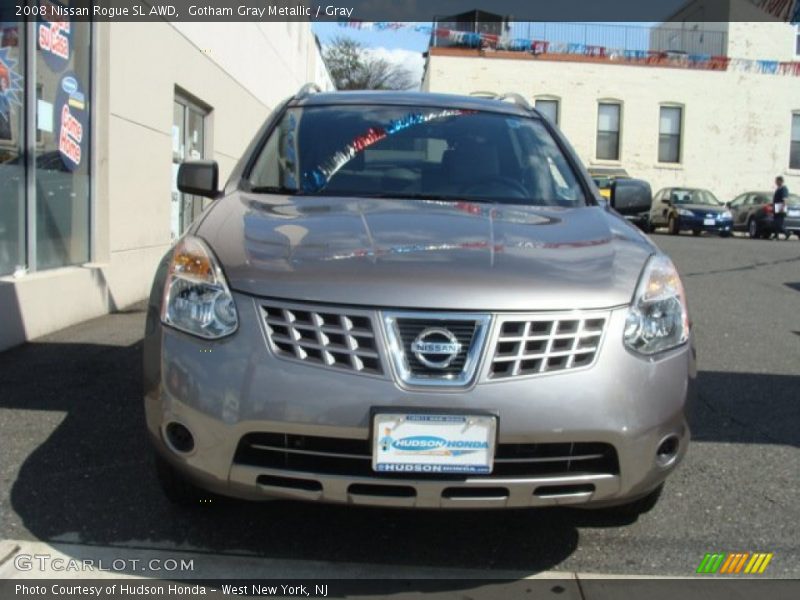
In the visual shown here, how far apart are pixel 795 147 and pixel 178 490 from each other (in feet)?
102

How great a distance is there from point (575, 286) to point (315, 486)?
41.1 inches

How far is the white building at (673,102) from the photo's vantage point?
2939 cm

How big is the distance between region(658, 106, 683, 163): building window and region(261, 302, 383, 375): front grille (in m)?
29.2

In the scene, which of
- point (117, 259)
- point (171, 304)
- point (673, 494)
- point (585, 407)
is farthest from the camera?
point (117, 259)

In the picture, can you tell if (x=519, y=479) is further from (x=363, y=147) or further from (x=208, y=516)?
(x=363, y=147)

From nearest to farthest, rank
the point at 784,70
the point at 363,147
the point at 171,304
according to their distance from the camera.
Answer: the point at 171,304
the point at 363,147
the point at 784,70

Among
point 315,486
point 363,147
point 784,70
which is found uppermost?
point 784,70

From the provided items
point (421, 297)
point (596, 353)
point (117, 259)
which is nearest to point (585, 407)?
point (596, 353)

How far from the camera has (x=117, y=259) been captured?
7.90 meters

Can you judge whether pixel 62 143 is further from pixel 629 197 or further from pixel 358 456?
pixel 358 456

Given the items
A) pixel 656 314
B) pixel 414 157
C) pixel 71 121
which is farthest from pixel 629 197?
pixel 71 121

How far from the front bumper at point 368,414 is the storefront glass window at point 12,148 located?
13.7 feet

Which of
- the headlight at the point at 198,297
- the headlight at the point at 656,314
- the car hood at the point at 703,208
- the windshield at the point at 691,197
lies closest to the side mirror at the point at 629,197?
the headlight at the point at 656,314

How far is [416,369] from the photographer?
2611 mm
